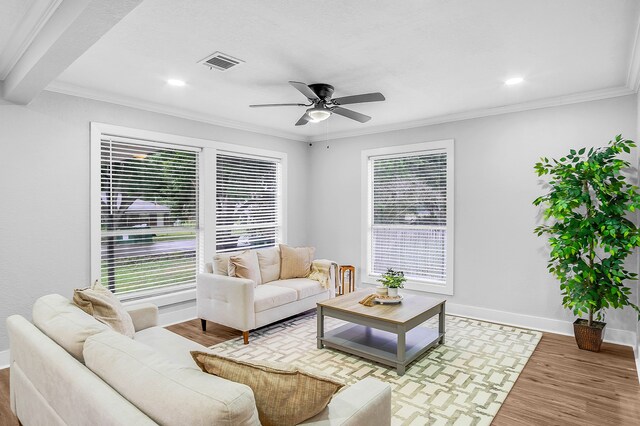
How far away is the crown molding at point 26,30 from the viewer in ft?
7.28

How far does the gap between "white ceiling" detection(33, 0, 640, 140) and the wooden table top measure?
2.19 meters

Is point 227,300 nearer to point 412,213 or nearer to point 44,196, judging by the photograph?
point 44,196

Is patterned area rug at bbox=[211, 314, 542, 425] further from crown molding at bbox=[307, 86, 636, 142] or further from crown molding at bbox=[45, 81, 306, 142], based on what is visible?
crown molding at bbox=[45, 81, 306, 142]

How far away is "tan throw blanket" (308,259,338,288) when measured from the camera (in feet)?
16.2

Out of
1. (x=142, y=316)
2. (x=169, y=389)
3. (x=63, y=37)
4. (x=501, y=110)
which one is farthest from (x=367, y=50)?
(x=142, y=316)

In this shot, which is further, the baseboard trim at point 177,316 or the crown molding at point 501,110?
the baseboard trim at point 177,316

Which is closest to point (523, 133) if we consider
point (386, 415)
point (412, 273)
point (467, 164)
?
point (467, 164)

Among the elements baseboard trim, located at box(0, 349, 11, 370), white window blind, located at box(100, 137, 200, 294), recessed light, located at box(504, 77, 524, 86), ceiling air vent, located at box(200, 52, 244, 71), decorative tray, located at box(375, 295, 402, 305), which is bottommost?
baseboard trim, located at box(0, 349, 11, 370)

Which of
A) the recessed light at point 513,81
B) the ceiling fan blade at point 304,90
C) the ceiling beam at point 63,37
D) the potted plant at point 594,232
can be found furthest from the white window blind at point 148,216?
the potted plant at point 594,232

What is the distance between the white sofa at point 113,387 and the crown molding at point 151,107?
2410 millimetres

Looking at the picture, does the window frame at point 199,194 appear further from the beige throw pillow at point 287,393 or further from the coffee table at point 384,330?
the beige throw pillow at point 287,393

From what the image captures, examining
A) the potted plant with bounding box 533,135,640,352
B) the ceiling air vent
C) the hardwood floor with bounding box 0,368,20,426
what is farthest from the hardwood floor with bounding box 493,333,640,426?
the ceiling air vent

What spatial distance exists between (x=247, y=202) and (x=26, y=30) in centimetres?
339

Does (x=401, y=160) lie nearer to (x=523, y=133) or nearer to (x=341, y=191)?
(x=341, y=191)
